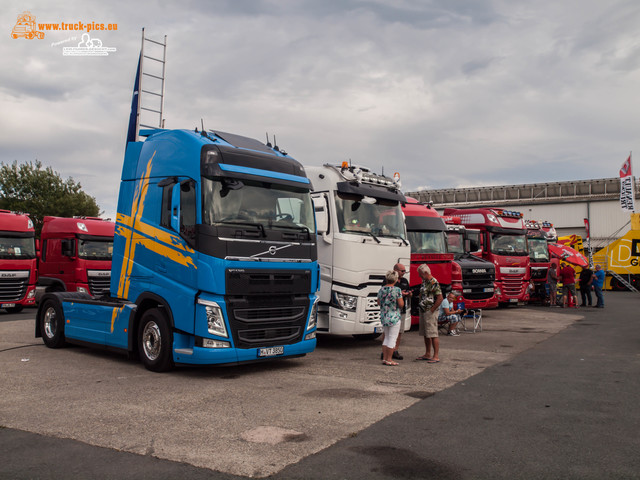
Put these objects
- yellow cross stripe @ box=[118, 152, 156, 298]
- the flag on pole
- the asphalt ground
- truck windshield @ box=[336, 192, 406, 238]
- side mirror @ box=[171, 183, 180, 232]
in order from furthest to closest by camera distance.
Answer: the flag on pole → truck windshield @ box=[336, 192, 406, 238] → yellow cross stripe @ box=[118, 152, 156, 298] → side mirror @ box=[171, 183, 180, 232] → the asphalt ground

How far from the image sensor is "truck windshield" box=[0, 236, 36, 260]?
19.6 metres

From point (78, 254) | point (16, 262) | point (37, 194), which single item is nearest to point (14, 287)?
point (16, 262)

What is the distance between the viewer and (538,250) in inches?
936

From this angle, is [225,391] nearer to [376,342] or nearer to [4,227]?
[376,342]

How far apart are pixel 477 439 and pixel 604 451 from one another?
1.09m

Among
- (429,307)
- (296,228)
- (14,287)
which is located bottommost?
(14,287)

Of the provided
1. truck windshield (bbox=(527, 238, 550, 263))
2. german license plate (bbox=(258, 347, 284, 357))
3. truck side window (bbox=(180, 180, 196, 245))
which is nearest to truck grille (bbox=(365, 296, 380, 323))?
german license plate (bbox=(258, 347, 284, 357))

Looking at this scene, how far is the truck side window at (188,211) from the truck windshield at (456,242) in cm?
1206

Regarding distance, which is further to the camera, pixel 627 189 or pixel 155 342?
pixel 627 189

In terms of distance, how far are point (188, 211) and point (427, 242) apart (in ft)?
28.3

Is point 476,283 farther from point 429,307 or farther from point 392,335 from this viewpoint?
point 392,335

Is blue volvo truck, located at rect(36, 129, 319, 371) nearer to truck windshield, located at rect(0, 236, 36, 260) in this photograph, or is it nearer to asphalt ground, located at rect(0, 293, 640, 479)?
asphalt ground, located at rect(0, 293, 640, 479)

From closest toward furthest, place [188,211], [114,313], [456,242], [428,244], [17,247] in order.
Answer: [188,211]
[114,313]
[428,244]
[456,242]
[17,247]

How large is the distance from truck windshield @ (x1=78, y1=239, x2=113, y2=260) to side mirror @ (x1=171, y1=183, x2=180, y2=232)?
448 inches
